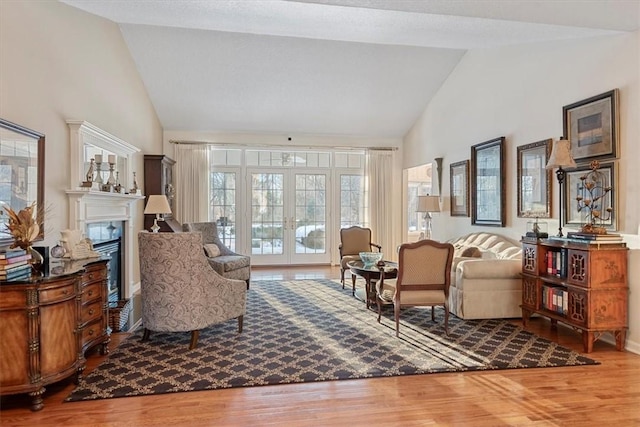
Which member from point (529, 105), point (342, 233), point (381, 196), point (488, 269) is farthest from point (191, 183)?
point (529, 105)

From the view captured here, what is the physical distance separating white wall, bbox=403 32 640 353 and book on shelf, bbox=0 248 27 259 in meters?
5.03

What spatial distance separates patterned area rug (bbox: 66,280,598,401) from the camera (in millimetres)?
3016

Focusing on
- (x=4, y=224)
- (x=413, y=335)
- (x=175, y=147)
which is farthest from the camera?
(x=175, y=147)

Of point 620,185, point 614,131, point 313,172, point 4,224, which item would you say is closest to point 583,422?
point 620,185

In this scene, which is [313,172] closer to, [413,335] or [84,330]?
[413,335]

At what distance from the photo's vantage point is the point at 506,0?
3361mm

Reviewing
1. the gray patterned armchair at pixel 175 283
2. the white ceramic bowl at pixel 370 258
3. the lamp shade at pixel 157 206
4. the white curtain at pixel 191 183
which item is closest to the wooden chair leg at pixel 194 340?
the gray patterned armchair at pixel 175 283

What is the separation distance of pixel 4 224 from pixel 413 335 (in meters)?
3.70

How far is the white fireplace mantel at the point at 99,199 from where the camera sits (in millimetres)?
4191

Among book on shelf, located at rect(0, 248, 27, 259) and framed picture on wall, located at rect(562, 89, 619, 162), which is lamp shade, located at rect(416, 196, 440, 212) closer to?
framed picture on wall, located at rect(562, 89, 619, 162)

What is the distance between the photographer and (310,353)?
11.7 ft

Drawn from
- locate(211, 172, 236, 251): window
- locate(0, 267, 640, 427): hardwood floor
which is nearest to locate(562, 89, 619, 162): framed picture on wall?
locate(0, 267, 640, 427): hardwood floor

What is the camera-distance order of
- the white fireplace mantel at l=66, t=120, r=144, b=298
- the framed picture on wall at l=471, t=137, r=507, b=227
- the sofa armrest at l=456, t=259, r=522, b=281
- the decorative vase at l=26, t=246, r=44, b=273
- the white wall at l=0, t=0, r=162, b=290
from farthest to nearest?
the framed picture on wall at l=471, t=137, r=507, b=227 → the sofa armrest at l=456, t=259, r=522, b=281 → the white fireplace mantel at l=66, t=120, r=144, b=298 → the white wall at l=0, t=0, r=162, b=290 → the decorative vase at l=26, t=246, r=44, b=273

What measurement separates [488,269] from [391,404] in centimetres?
236
